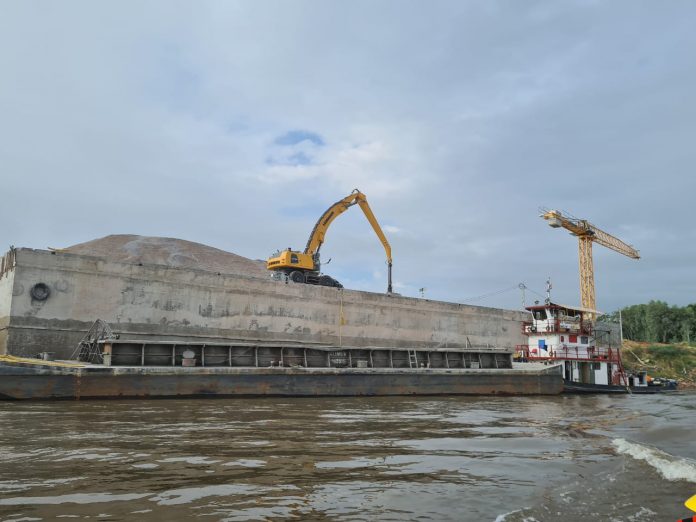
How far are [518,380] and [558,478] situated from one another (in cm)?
1838

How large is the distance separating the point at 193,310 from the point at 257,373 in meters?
8.38

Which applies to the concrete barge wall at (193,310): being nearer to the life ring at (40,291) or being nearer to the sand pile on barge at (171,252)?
the life ring at (40,291)

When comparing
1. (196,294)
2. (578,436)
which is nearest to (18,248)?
(196,294)

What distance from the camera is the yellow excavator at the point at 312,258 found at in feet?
100

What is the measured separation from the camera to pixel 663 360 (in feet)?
170

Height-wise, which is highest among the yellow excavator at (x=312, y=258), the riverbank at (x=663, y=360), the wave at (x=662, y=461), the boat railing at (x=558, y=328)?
the yellow excavator at (x=312, y=258)

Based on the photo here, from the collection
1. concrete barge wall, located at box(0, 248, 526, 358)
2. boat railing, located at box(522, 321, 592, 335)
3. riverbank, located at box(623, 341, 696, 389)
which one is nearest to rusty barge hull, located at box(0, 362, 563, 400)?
boat railing, located at box(522, 321, 592, 335)

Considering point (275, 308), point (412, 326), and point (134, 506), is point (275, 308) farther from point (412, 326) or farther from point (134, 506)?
point (134, 506)

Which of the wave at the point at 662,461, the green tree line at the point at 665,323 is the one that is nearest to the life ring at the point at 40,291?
the wave at the point at 662,461

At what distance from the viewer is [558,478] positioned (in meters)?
6.54

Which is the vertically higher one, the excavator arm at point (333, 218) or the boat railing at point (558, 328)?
the excavator arm at point (333, 218)

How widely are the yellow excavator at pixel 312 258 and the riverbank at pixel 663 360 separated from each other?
3307 cm

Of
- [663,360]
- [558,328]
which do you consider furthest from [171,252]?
[663,360]

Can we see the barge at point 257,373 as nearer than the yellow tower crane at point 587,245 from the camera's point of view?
Yes
